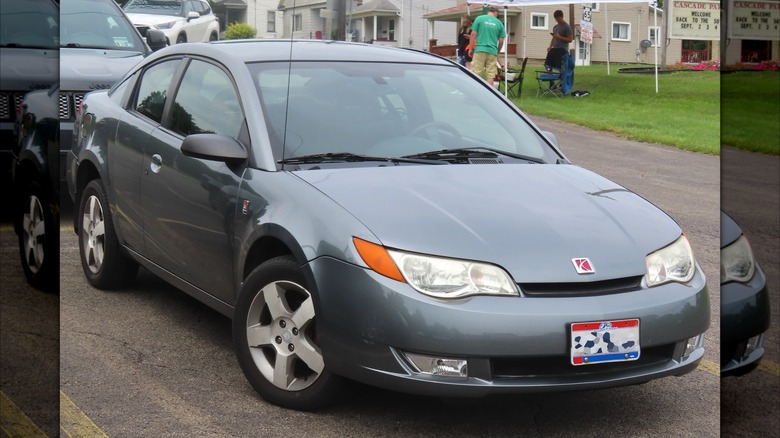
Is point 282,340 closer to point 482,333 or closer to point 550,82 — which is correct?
point 482,333

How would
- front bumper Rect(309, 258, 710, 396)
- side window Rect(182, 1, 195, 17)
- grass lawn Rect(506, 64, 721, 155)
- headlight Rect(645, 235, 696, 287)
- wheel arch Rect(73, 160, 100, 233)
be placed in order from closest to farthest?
front bumper Rect(309, 258, 710, 396) < headlight Rect(645, 235, 696, 287) < side window Rect(182, 1, 195, 17) < wheel arch Rect(73, 160, 100, 233) < grass lawn Rect(506, 64, 721, 155)

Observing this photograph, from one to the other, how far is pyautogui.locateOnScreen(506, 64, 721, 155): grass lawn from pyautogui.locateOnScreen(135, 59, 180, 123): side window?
1.18m

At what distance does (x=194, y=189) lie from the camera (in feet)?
11.0

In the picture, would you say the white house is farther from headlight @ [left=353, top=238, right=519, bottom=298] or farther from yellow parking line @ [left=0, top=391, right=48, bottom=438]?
yellow parking line @ [left=0, top=391, right=48, bottom=438]

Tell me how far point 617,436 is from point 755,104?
3.57 feet

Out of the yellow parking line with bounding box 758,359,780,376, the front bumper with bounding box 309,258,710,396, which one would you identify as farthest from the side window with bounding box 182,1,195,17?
the yellow parking line with bounding box 758,359,780,376

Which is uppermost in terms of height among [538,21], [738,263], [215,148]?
[538,21]

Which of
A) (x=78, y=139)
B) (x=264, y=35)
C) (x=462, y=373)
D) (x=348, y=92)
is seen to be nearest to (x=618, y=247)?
(x=462, y=373)

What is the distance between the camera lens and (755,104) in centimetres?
322

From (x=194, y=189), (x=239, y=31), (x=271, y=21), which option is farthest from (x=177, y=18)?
(x=194, y=189)

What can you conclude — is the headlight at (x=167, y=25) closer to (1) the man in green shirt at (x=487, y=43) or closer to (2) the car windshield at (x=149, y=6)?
(2) the car windshield at (x=149, y=6)

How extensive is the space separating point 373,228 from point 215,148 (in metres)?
0.64

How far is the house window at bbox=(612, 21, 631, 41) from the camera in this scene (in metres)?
3.64

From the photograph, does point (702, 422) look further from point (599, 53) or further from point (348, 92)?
point (348, 92)
